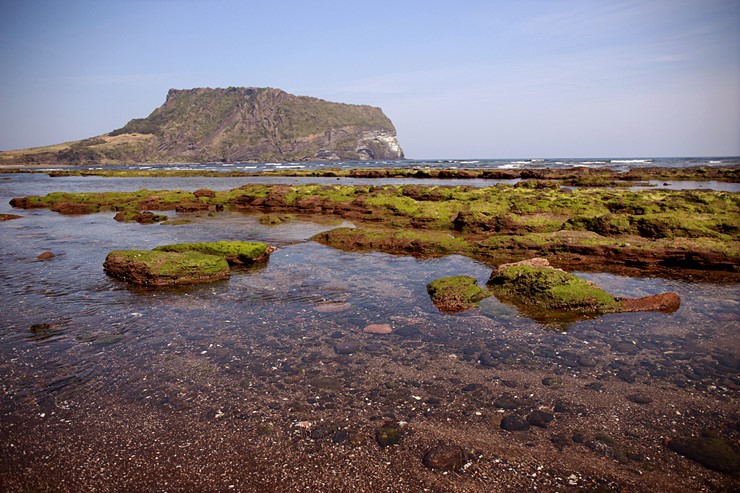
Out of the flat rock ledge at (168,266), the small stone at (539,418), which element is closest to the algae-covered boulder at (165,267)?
the flat rock ledge at (168,266)

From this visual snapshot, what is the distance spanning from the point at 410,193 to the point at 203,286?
88.5 ft

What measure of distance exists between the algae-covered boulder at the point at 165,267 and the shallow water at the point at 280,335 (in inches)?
22.5

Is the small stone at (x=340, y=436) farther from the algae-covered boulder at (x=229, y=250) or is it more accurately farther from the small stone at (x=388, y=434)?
→ the algae-covered boulder at (x=229, y=250)

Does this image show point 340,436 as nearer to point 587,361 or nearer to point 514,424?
point 514,424

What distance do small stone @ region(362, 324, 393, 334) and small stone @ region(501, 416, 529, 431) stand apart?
3.89 m

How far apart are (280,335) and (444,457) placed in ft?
17.3

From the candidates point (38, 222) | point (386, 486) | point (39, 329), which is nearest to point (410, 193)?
point (38, 222)

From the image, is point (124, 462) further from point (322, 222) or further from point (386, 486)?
point (322, 222)

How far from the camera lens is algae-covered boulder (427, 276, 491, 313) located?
11678 mm

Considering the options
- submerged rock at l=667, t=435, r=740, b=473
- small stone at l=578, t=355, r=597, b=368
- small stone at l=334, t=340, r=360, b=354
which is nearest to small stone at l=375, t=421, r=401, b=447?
small stone at l=334, t=340, r=360, b=354

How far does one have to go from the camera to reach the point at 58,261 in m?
17.1

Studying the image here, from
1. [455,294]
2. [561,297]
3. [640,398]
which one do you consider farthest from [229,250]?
[640,398]

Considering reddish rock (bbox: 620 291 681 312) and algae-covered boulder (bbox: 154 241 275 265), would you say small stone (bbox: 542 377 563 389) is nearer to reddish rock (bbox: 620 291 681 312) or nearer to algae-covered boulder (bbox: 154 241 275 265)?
reddish rock (bbox: 620 291 681 312)

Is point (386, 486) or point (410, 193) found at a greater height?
point (410, 193)
